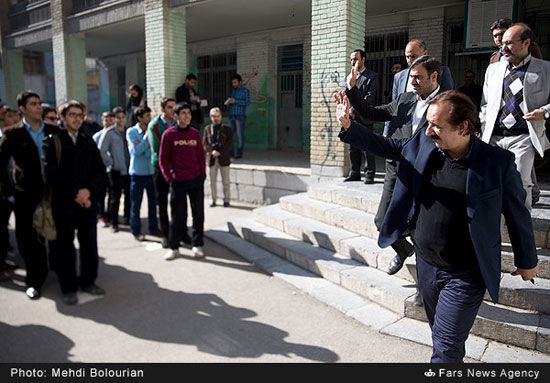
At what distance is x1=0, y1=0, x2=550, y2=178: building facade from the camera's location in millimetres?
7723

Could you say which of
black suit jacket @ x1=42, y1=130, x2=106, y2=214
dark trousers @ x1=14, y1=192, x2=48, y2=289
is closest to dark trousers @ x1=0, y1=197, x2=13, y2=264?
dark trousers @ x1=14, y1=192, x2=48, y2=289

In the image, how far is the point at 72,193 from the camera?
4.40 m

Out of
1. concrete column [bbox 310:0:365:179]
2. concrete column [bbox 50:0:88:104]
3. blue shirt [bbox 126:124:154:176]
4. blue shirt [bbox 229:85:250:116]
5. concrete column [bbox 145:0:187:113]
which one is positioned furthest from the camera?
concrete column [bbox 50:0:88:104]

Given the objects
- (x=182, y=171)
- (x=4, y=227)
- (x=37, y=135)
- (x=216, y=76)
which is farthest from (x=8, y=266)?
(x=216, y=76)

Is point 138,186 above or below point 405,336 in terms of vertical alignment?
above

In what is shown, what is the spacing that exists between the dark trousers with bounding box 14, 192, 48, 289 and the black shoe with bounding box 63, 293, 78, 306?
0.48 m

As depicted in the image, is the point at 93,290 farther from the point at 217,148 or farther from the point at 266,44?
the point at 266,44

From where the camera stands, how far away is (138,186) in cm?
663

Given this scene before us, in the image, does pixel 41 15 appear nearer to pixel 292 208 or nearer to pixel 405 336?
pixel 292 208

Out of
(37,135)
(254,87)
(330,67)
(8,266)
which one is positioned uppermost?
(254,87)

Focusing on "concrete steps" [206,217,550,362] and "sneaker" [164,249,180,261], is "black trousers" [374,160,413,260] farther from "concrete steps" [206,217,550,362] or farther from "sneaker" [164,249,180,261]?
"sneaker" [164,249,180,261]

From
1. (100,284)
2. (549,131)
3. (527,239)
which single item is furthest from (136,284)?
(549,131)

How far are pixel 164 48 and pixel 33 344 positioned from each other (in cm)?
838

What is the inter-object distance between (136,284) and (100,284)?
0.43 m
